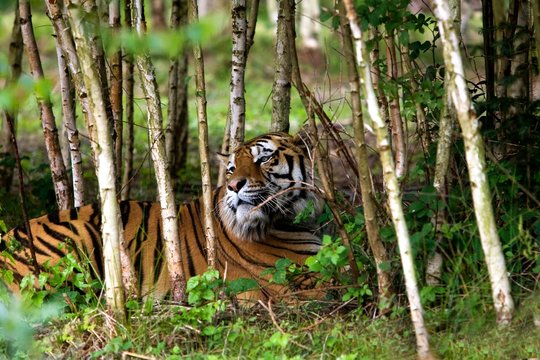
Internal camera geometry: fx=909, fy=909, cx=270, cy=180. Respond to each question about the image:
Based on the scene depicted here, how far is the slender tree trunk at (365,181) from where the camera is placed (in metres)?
3.98

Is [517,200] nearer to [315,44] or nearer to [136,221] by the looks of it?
[136,221]

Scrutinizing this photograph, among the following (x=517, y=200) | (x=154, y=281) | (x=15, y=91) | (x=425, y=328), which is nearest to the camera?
(x=15, y=91)

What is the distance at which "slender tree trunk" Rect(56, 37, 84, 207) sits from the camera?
5.86 meters

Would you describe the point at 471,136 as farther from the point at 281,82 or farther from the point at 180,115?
the point at 180,115

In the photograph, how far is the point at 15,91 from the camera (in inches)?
104

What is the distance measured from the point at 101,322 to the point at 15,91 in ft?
6.54

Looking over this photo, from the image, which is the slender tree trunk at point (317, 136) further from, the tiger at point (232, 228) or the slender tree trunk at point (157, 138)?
the tiger at point (232, 228)

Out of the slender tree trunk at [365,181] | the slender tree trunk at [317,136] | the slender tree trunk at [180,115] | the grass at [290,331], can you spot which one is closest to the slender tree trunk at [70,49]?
the grass at [290,331]

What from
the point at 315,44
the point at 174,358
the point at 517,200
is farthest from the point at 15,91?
the point at 315,44

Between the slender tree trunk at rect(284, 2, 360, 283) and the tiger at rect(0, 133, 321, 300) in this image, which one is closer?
the slender tree trunk at rect(284, 2, 360, 283)

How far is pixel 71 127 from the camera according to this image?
5.91 metres

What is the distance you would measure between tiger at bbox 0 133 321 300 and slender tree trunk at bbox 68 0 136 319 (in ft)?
3.32

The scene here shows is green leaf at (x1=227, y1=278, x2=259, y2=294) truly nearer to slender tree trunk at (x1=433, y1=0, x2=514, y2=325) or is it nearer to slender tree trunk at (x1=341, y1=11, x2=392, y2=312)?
slender tree trunk at (x1=341, y1=11, x2=392, y2=312)

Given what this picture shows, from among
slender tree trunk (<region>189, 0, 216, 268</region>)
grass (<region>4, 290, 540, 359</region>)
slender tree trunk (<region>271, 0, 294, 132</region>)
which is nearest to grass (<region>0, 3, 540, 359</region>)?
grass (<region>4, 290, 540, 359</region>)
